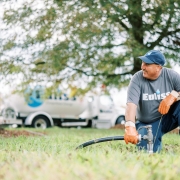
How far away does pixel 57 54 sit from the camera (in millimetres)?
12031

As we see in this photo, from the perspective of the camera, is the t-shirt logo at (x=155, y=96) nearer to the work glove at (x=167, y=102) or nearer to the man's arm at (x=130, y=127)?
the work glove at (x=167, y=102)

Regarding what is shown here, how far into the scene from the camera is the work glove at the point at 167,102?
214 inches

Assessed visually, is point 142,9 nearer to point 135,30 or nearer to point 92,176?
point 135,30

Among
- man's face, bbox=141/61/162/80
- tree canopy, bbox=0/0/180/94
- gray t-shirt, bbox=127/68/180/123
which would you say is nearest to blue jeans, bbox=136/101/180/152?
gray t-shirt, bbox=127/68/180/123

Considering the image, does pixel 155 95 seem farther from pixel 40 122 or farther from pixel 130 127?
pixel 40 122

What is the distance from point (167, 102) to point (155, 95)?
320 mm

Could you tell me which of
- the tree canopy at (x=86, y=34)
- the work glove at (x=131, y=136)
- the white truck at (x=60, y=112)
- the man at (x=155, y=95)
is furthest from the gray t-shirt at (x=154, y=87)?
the white truck at (x=60, y=112)

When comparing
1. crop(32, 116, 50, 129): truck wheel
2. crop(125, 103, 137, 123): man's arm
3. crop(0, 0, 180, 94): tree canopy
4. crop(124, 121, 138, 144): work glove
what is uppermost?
crop(0, 0, 180, 94): tree canopy

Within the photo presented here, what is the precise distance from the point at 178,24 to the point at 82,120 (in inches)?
410

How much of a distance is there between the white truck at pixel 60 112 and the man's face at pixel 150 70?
40.2 feet

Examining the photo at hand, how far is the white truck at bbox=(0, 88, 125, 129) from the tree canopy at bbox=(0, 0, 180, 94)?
473 centimetres

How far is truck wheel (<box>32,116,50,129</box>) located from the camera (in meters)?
19.4

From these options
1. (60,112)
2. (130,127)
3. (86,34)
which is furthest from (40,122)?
(130,127)

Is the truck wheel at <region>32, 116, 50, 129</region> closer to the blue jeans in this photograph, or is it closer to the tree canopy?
the tree canopy
